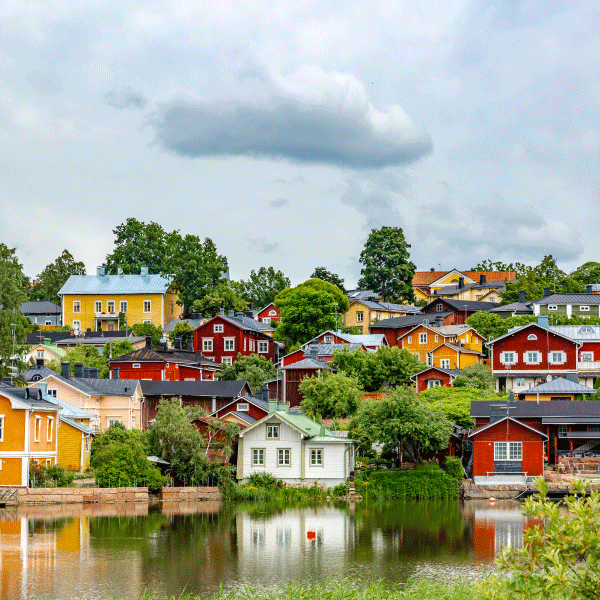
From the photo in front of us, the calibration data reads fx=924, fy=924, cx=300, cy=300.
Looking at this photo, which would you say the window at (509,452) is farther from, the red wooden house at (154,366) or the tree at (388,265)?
the tree at (388,265)

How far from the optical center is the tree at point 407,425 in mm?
52156

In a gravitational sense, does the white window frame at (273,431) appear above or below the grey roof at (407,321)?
below

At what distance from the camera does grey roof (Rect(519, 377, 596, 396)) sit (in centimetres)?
6556

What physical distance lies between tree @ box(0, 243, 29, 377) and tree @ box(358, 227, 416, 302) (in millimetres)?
59316

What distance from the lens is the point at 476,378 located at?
7281 cm

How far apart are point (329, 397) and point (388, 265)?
182 feet

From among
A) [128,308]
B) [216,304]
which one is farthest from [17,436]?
[128,308]

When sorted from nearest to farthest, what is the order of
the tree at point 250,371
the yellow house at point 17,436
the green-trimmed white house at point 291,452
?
the yellow house at point 17,436 → the green-trimmed white house at point 291,452 → the tree at point 250,371

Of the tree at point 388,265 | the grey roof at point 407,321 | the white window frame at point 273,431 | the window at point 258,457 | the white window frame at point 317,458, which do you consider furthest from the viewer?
the tree at point 388,265

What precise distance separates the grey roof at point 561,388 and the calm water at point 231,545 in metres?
19.4

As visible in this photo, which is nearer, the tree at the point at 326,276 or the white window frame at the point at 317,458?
the white window frame at the point at 317,458

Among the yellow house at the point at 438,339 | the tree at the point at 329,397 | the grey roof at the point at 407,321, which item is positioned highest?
the grey roof at the point at 407,321

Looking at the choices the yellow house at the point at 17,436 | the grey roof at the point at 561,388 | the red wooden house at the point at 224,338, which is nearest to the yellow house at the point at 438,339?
the red wooden house at the point at 224,338

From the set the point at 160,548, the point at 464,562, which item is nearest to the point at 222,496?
the point at 160,548
